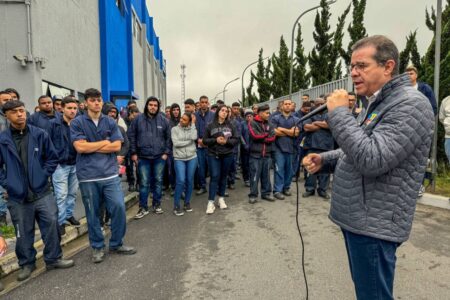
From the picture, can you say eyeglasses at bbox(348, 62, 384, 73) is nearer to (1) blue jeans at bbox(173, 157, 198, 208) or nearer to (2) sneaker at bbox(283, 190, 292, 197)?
(1) blue jeans at bbox(173, 157, 198, 208)

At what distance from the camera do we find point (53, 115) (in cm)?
538

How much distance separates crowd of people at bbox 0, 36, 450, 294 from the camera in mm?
3744

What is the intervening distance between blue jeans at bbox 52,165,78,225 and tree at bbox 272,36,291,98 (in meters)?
22.1

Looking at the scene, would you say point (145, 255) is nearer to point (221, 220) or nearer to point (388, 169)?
point (221, 220)

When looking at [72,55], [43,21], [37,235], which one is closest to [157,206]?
[37,235]

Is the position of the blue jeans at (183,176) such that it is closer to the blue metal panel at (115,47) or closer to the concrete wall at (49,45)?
the concrete wall at (49,45)

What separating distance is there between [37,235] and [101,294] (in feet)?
7.05

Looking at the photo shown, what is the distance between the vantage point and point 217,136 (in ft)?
21.0

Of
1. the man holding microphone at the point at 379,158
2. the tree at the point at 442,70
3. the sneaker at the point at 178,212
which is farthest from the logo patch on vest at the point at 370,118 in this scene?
the tree at the point at 442,70

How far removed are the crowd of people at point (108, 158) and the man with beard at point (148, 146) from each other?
0.7 inches

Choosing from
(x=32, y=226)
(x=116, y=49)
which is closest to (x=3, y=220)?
(x=32, y=226)

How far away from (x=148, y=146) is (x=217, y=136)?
4.34 ft

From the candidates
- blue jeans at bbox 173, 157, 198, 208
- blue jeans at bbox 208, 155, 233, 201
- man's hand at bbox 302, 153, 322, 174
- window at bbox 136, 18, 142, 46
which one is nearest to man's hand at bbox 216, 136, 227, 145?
blue jeans at bbox 208, 155, 233, 201

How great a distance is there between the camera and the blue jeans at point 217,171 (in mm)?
6418
